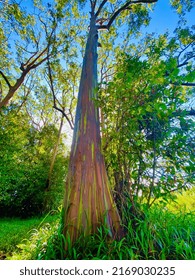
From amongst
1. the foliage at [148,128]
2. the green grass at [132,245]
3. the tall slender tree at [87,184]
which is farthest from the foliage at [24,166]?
the foliage at [148,128]

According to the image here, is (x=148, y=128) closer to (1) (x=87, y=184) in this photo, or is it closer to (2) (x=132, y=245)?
(1) (x=87, y=184)

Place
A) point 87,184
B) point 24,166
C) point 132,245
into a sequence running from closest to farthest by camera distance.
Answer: point 132,245, point 87,184, point 24,166

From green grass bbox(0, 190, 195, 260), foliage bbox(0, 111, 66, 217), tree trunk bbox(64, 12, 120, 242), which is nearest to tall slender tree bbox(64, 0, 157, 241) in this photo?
tree trunk bbox(64, 12, 120, 242)

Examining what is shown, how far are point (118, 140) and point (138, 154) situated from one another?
26 cm

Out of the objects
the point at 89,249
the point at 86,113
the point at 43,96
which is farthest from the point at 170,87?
the point at 43,96

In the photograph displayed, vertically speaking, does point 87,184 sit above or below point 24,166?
below

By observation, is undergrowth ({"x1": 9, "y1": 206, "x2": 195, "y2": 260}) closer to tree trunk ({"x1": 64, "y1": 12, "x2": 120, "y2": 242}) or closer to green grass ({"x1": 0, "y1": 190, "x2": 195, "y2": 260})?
green grass ({"x1": 0, "y1": 190, "x2": 195, "y2": 260})

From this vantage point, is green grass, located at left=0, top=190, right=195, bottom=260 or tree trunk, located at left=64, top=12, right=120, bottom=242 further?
tree trunk, located at left=64, top=12, right=120, bottom=242

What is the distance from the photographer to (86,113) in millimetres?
2260

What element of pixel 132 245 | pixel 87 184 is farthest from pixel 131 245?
pixel 87 184

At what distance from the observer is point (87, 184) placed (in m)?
1.95

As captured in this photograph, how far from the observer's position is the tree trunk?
1821 mm

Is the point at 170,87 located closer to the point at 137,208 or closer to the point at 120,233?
the point at 137,208
